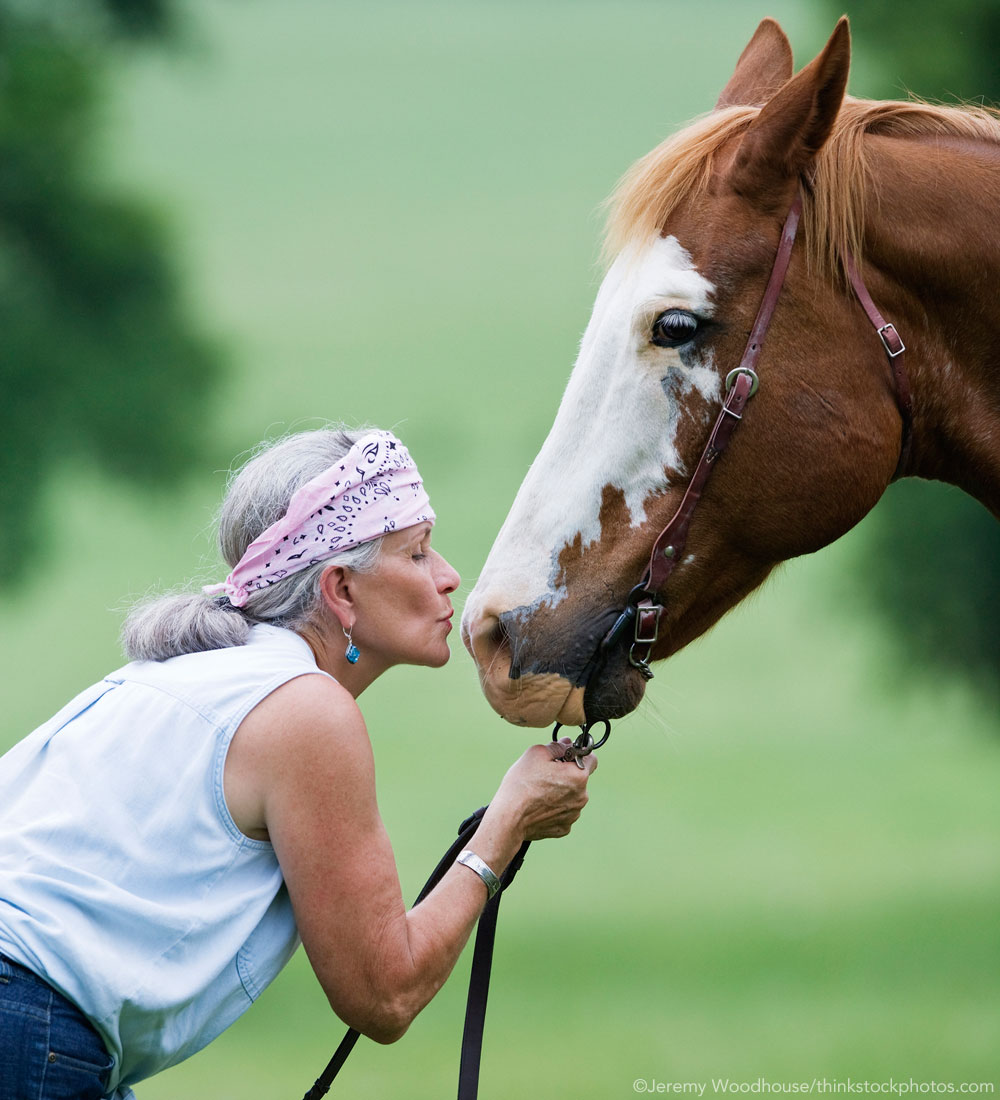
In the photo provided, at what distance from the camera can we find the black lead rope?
191cm

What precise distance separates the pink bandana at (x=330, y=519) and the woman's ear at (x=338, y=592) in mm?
30

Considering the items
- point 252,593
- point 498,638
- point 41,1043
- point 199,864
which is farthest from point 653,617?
point 41,1043

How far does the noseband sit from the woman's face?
30cm

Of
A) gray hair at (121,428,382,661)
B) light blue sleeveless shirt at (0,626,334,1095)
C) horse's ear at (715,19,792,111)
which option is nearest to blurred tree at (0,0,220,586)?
gray hair at (121,428,382,661)

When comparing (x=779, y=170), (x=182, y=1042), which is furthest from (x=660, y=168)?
(x=182, y=1042)

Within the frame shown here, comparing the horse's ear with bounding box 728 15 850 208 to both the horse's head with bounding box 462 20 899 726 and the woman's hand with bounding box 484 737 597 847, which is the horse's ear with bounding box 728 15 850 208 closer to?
the horse's head with bounding box 462 20 899 726

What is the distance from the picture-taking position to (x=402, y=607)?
2014 mm

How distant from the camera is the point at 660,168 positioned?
6.28 ft

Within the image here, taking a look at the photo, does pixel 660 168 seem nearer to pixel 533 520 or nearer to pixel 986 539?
pixel 533 520

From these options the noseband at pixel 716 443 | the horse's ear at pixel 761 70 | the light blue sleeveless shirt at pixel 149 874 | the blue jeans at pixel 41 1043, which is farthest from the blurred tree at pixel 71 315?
the blue jeans at pixel 41 1043

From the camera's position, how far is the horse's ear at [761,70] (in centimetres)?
222

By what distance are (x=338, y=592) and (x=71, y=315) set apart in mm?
4321

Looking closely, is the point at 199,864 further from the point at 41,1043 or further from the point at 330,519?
the point at 330,519

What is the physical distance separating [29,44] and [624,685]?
17.2ft
